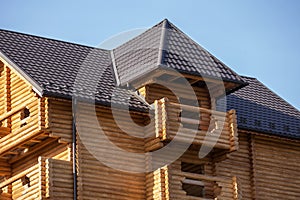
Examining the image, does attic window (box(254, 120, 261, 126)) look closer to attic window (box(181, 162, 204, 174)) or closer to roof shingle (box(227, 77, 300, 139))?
roof shingle (box(227, 77, 300, 139))

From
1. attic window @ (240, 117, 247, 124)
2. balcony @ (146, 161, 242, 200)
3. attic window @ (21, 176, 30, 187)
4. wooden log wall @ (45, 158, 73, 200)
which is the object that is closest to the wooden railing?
balcony @ (146, 161, 242, 200)

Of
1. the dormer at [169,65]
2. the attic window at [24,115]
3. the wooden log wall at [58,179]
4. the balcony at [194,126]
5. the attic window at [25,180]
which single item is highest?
the dormer at [169,65]

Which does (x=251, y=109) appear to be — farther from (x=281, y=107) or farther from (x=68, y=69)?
(x=68, y=69)

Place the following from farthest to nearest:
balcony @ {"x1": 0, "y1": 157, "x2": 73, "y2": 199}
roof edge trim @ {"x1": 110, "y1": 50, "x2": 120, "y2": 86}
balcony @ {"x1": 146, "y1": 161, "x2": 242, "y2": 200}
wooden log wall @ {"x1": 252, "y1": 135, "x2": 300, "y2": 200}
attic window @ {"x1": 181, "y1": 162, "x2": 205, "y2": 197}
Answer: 1. wooden log wall @ {"x1": 252, "y1": 135, "x2": 300, "y2": 200}
2. roof edge trim @ {"x1": 110, "y1": 50, "x2": 120, "y2": 86}
3. attic window @ {"x1": 181, "y1": 162, "x2": 205, "y2": 197}
4. balcony @ {"x1": 146, "y1": 161, "x2": 242, "y2": 200}
5. balcony @ {"x1": 0, "y1": 157, "x2": 73, "y2": 199}

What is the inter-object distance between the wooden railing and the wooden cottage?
4 cm

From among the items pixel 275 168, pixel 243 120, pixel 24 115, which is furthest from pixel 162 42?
pixel 275 168

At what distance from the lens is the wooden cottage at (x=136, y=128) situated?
149 ft

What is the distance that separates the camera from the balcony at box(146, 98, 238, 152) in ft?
150

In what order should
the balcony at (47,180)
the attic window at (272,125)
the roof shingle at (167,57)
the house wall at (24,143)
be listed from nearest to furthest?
the balcony at (47,180)
the house wall at (24,143)
the roof shingle at (167,57)
the attic window at (272,125)

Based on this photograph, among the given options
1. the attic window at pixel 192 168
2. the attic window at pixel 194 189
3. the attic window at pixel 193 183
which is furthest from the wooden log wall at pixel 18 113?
the attic window at pixel 194 189

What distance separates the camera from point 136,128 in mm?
46906

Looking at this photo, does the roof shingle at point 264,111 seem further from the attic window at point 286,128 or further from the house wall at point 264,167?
the house wall at point 264,167

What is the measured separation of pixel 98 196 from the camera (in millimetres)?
45031

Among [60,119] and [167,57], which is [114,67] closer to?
[167,57]
